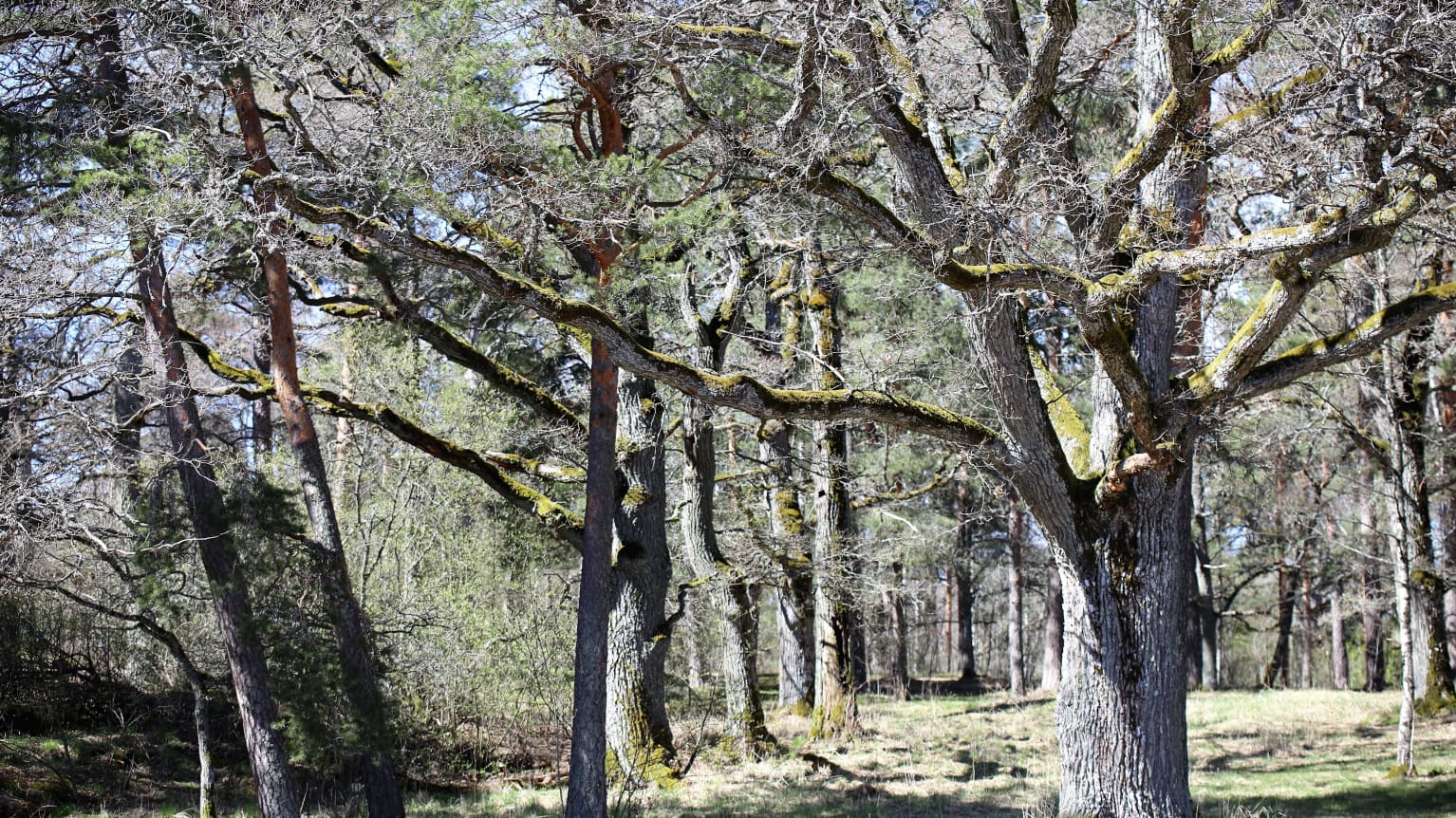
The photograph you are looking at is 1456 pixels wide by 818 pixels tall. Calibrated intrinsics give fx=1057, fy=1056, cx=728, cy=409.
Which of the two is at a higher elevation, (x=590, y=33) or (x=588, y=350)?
(x=590, y=33)

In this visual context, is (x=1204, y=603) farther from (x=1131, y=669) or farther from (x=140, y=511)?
(x=140, y=511)

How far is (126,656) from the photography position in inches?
408

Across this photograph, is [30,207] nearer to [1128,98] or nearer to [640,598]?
[640,598]

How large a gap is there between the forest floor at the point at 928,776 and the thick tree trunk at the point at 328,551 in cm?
94

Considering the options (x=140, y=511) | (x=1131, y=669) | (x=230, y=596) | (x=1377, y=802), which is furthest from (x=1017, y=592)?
(x=140, y=511)

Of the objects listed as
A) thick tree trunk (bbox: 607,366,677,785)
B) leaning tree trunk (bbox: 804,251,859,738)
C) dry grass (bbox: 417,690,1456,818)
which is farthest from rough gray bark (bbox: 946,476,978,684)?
thick tree trunk (bbox: 607,366,677,785)

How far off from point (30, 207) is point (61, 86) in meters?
0.92

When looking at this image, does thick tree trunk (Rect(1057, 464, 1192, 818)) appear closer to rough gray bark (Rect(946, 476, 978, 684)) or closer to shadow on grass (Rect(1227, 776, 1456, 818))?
shadow on grass (Rect(1227, 776, 1456, 818))

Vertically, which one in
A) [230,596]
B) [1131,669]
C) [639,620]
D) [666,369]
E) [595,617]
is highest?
[666,369]

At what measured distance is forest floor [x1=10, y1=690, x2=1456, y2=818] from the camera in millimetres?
8625

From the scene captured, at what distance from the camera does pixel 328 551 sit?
8.28m

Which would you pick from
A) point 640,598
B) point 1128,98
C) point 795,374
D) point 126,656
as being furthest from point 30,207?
point 1128,98

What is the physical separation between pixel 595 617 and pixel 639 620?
220cm

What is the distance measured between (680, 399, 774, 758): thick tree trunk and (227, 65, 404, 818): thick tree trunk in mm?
3844
